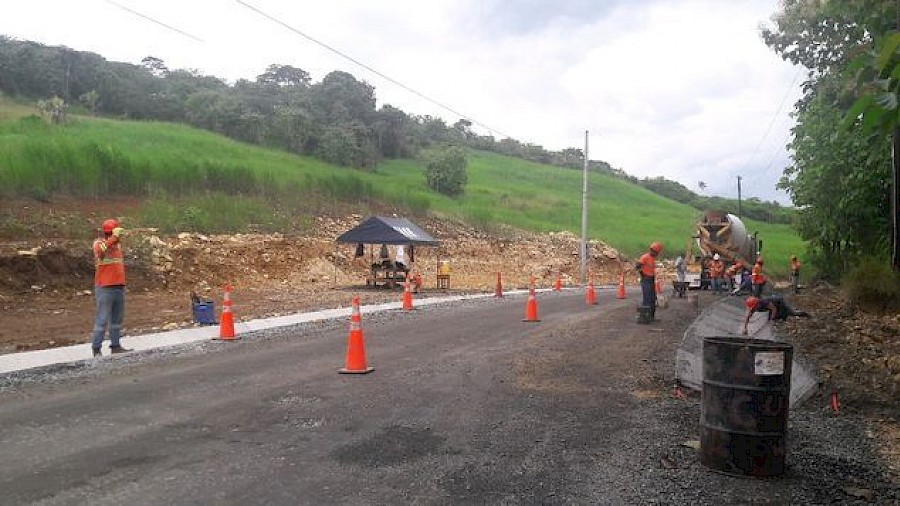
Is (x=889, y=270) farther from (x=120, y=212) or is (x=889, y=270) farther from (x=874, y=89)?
(x=120, y=212)

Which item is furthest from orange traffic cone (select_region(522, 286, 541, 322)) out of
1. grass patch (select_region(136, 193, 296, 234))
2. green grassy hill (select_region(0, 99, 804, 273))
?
green grassy hill (select_region(0, 99, 804, 273))

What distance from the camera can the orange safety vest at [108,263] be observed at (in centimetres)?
1073

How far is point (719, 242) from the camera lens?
3212 cm

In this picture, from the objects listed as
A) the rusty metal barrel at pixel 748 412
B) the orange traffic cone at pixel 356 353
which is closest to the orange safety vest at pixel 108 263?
the orange traffic cone at pixel 356 353

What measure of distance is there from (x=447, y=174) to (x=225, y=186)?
28.6 m

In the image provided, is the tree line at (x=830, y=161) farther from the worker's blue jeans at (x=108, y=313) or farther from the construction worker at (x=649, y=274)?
the worker's blue jeans at (x=108, y=313)

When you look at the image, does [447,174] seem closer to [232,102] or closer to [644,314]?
[232,102]

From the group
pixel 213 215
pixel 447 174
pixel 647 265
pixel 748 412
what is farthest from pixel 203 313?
pixel 447 174

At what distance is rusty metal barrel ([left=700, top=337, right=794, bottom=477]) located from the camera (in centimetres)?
550

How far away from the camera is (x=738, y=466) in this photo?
5.52 m

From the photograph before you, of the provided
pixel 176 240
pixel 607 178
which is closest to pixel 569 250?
pixel 176 240

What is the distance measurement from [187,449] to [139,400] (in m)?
2.17

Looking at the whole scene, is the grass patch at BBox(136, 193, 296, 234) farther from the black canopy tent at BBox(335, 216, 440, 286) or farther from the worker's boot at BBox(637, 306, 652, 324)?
the worker's boot at BBox(637, 306, 652, 324)

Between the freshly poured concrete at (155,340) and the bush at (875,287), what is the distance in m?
11.4
